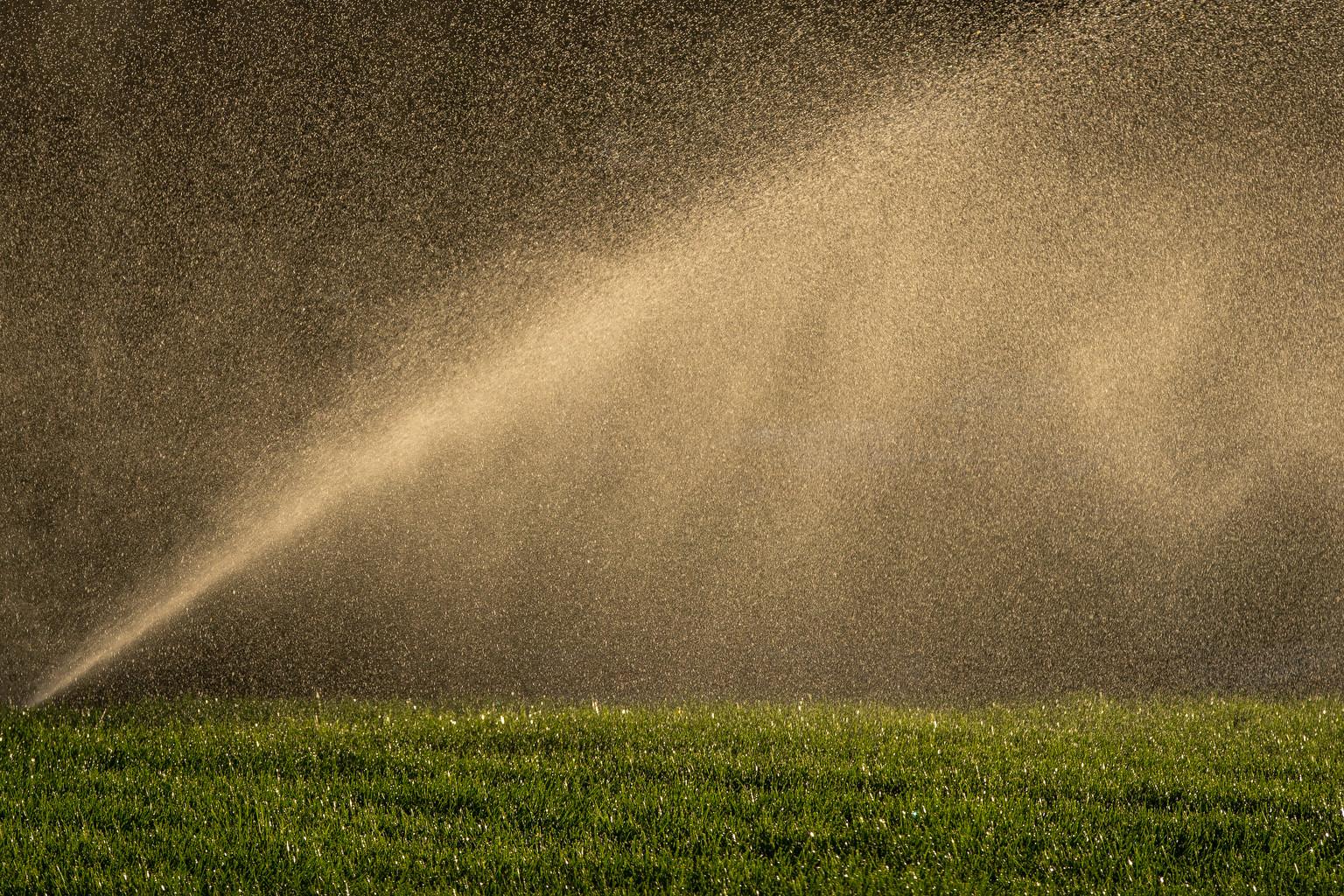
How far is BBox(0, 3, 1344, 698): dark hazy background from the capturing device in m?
8.52

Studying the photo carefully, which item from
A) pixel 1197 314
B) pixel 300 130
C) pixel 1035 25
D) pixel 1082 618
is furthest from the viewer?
pixel 1035 25

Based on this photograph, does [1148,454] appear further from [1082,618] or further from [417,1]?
[417,1]

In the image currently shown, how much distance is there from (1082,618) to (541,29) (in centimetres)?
1026

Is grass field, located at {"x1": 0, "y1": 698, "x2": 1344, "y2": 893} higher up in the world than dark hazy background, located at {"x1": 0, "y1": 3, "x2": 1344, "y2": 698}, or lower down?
lower down

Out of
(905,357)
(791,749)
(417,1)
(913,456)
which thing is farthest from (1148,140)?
(791,749)

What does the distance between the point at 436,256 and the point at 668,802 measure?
31.3 ft

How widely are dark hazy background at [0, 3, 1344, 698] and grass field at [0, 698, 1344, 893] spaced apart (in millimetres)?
1729

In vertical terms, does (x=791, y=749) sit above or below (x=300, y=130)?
below

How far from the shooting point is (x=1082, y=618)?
9.24 meters

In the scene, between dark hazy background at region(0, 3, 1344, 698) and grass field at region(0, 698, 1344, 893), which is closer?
grass field at region(0, 698, 1344, 893)

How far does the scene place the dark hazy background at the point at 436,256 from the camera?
335 inches

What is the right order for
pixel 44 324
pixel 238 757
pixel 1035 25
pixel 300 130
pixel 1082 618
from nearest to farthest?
1. pixel 238 757
2. pixel 1082 618
3. pixel 44 324
4. pixel 300 130
5. pixel 1035 25

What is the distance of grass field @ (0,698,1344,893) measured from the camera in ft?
13.4

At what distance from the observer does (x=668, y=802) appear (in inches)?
189
